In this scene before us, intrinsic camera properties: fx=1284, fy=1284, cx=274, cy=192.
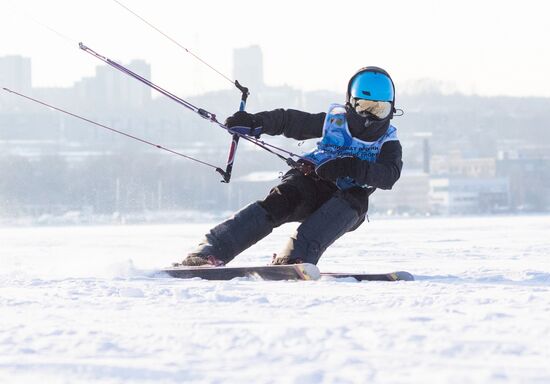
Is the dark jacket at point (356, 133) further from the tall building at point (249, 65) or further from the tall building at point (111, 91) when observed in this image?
the tall building at point (249, 65)

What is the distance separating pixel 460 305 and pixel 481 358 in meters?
1.14

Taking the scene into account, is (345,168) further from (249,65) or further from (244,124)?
(249,65)

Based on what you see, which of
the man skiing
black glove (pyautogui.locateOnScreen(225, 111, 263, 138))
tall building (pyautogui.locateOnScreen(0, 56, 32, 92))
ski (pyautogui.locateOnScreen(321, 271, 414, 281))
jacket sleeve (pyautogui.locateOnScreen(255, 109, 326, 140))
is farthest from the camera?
tall building (pyautogui.locateOnScreen(0, 56, 32, 92))

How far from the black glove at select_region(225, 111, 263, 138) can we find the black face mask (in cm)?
45

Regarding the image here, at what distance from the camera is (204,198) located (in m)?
78.6

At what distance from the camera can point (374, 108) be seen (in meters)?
6.19

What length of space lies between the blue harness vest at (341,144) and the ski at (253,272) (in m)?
0.80

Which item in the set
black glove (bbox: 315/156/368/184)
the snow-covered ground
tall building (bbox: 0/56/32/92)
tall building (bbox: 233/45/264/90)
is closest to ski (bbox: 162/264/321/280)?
the snow-covered ground

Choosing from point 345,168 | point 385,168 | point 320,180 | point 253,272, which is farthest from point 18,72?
point 253,272

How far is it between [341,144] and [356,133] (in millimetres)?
101

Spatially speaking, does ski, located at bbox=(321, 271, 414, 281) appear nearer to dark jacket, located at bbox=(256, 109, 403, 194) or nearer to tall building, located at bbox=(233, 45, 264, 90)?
dark jacket, located at bbox=(256, 109, 403, 194)

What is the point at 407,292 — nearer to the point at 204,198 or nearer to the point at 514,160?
the point at 204,198

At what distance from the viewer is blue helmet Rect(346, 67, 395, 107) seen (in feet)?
20.4

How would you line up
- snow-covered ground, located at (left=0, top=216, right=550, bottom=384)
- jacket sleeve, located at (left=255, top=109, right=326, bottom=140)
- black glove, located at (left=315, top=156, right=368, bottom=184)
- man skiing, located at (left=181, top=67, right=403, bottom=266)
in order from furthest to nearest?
jacket sleeve, located at (left=255, top=109, right=326, bottom=140) < man skiing, located at (left=181, top=67, right=403, bottom=266) < black glove, located at (left=315, top=156, right=368, bottom=184) < snow-covered ground, located at (left=0, top=216, right=550, bottom=384)
